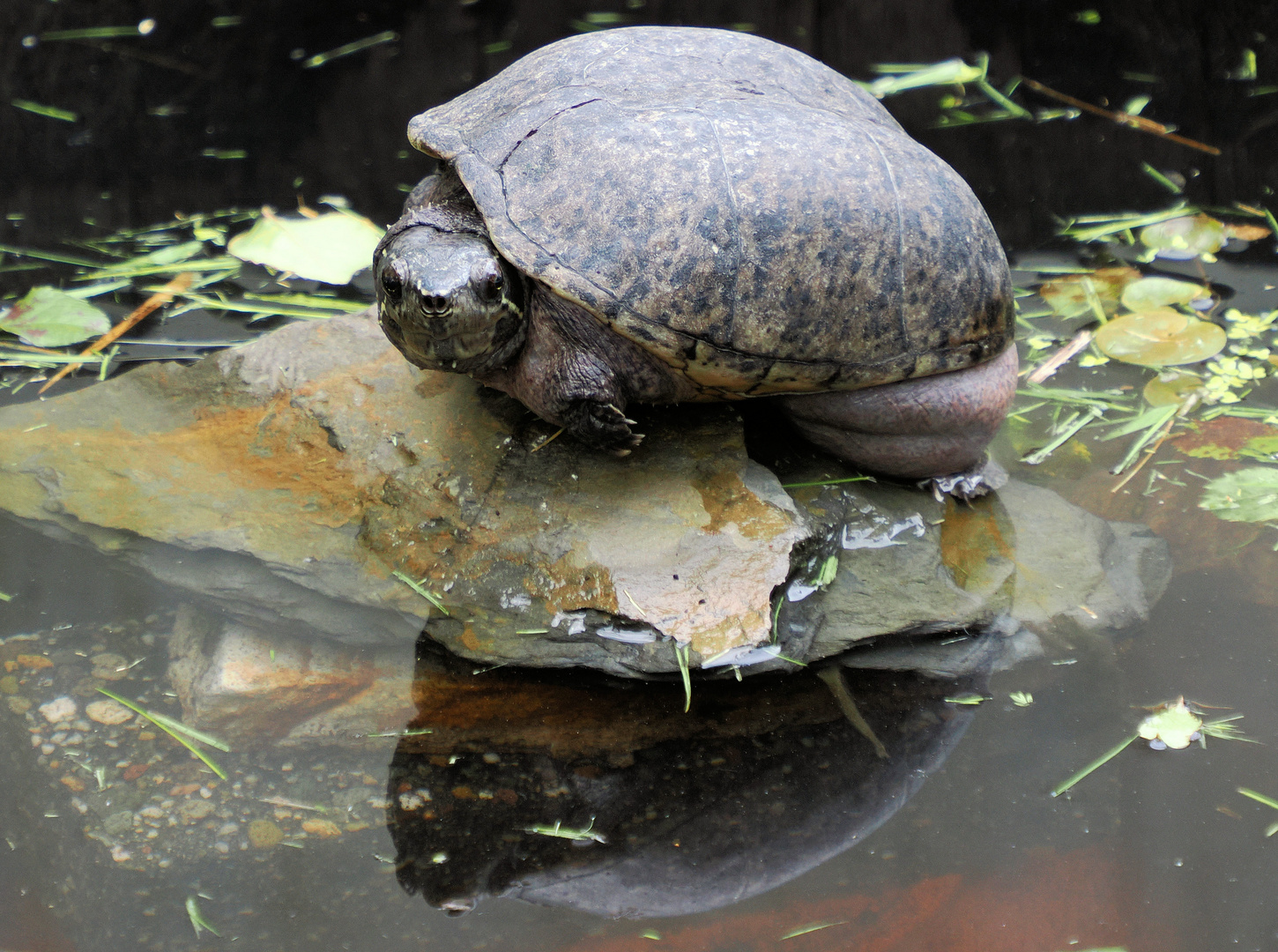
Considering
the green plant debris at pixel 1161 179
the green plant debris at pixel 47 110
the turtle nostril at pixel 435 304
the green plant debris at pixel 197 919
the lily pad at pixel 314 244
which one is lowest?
the green plant debris at pixel 197 919

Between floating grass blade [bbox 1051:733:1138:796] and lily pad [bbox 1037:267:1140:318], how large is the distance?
2.31 m

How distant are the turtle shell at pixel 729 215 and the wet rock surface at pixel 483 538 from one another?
446 millimetres

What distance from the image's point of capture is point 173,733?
2.73 meters

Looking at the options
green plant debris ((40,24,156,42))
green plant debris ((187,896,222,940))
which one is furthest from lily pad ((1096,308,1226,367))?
green plant debris ((40,24,156,42))

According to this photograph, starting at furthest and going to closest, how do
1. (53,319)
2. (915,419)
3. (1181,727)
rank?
(53,319) < (915,419) < (1181,727)

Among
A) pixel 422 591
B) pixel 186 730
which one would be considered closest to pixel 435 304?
pixel 422 591

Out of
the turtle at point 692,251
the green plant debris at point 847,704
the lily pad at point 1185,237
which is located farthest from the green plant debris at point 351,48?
the green plant debris at point 847,704

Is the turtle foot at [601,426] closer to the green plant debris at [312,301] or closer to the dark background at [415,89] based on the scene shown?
the green plant debris at [312,301]

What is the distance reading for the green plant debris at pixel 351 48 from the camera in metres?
6.13

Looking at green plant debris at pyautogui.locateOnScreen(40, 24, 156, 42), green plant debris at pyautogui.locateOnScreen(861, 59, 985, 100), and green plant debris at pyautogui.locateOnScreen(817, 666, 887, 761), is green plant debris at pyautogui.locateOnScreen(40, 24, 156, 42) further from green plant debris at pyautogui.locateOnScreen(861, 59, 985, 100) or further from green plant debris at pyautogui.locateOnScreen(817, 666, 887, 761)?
green plant debris at pyautogui.locateOnScreen(817, 666, 887, 761)

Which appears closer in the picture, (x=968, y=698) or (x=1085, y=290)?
(x=968, y=698)

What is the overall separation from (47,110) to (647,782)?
5.17 metres

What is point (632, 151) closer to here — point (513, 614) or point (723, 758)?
point (513, 614)

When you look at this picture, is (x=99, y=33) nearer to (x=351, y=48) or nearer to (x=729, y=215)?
(x=351, y=48)
